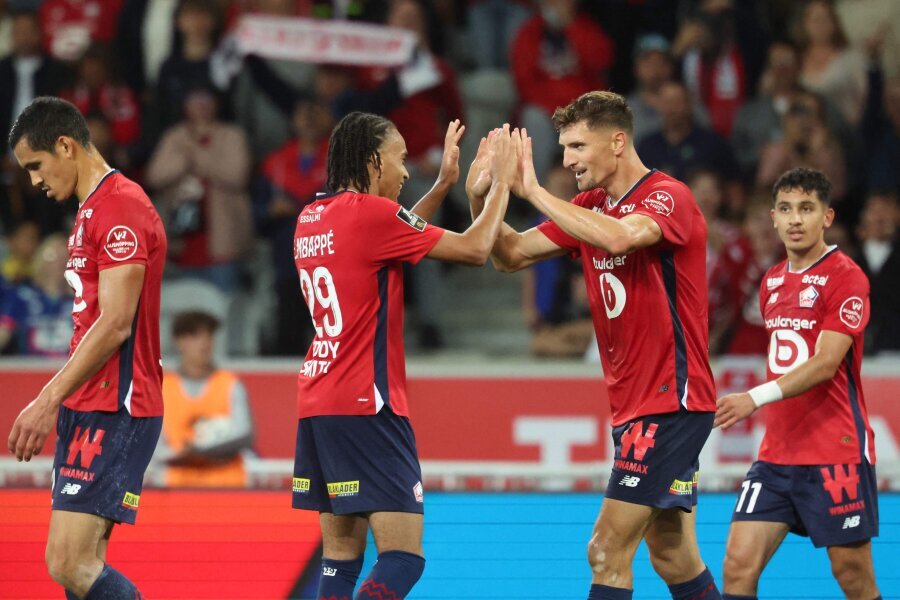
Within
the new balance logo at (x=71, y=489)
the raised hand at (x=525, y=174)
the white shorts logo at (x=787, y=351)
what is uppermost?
the raised hand at (x=525, y=174)

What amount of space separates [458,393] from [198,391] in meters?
1.89

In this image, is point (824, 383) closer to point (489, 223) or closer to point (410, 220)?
point (489, 223)

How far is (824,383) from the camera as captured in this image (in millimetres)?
5984

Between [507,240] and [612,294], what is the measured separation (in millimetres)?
637

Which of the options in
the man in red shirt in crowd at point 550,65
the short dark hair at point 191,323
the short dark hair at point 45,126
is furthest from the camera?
the man in red shirt in crowd at point 550,65

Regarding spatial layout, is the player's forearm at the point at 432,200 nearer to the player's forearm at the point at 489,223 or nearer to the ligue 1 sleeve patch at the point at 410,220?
the player's forearm at the point at 489,223

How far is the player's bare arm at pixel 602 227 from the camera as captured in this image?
5.21 metres

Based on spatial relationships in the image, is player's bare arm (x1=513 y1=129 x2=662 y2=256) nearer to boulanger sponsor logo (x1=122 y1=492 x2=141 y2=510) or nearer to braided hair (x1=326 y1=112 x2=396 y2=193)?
braided hair (x1=326 y1=112 x2=396 y2=193)

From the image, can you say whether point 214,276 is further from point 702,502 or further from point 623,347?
point 623,347

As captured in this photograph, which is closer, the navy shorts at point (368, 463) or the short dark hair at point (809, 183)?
the navy shorts at point (368, 463)

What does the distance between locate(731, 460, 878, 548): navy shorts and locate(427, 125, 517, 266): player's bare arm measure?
1684 millimetres

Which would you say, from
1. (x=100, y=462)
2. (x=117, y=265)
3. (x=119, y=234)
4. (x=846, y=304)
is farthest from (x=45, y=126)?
(x=846, y=304)

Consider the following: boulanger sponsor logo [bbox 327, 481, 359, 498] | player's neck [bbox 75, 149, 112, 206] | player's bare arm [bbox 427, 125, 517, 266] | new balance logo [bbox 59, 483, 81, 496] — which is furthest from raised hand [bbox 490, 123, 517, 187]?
new balance logo [bbox 59, 483, 81, 496]

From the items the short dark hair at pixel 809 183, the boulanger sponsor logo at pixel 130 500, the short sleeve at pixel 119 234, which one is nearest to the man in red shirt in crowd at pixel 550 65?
the short dark hair at pixel 809 183
